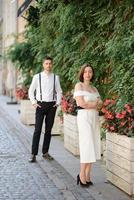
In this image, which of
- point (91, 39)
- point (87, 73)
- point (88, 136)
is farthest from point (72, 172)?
point (91, 39)

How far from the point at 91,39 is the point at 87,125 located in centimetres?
382

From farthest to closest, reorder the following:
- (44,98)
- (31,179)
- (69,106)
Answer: (69,106) < (44,98) < (31,179)

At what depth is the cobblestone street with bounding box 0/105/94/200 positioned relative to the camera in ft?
26.9

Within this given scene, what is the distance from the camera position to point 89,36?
1231 centimetres

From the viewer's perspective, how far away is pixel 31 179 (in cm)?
938

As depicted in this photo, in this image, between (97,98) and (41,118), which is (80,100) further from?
(41,118)

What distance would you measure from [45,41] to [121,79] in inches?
247

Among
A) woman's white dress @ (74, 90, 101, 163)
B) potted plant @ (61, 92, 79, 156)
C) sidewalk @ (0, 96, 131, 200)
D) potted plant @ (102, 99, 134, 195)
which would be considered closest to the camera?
potted plant @ (102, 99, 134, 195)

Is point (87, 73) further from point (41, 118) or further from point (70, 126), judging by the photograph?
point (70, 126)

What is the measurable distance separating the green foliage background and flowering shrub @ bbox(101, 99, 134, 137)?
1.60ft

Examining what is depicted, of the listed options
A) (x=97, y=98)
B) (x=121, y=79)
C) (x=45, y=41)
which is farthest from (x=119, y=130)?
(x=45, y=41)

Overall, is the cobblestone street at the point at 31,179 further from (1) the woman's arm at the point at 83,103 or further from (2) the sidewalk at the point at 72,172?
(1) the woman's arm at the point at 83,103

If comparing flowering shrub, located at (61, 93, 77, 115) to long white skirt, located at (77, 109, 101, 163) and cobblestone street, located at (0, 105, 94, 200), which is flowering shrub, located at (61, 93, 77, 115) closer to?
cobblestone street, located at (0, 105, 94, 200)

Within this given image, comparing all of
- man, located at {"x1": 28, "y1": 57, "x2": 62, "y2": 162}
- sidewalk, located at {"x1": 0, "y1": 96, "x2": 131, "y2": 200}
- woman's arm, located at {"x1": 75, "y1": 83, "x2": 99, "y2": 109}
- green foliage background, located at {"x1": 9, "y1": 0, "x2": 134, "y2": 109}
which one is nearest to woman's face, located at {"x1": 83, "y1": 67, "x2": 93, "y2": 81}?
woman's arm, located at {"x1": 75, "y1": 83, "x2": 99, "y2": 109}
